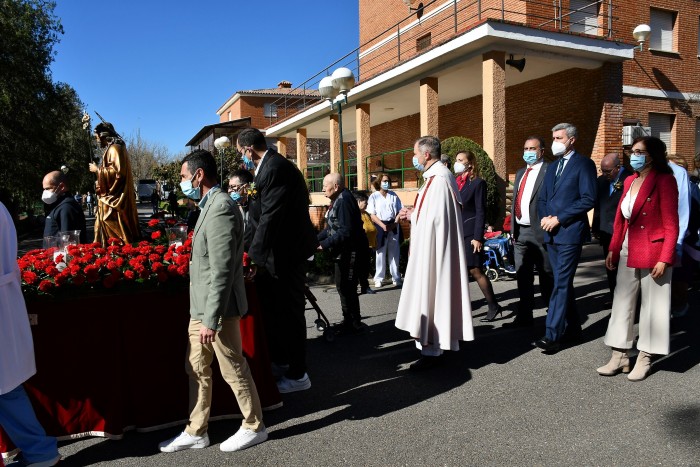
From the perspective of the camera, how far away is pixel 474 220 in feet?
21.9

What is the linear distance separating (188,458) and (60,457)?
79 cm

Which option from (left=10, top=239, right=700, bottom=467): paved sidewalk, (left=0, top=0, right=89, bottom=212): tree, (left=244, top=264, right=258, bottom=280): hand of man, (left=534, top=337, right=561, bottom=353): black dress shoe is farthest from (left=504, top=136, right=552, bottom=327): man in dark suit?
(left=0, top=0, right=89, bottom=212): tree

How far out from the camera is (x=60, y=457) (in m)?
3.35

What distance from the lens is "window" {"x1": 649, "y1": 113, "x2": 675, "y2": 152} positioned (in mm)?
17375

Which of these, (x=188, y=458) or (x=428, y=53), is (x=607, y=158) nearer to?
(x=188, y=458)

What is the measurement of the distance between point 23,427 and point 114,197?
3.42m

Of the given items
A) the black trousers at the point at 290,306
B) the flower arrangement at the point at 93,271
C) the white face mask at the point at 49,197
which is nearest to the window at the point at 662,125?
the black trousers at the point at 290,306

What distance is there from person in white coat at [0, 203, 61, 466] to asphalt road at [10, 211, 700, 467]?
31cm

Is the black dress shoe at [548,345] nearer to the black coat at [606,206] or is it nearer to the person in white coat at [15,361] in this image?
the black coat at [606,206]

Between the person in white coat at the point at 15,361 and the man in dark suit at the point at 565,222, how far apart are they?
4297 millimetres

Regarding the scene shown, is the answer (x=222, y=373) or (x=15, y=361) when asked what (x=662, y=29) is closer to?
(x=222, y=373)

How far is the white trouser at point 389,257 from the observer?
962 centimetres

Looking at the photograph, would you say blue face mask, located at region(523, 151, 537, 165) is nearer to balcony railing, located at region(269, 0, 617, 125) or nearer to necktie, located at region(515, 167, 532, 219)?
necktie, located at region(515, 167, 532, 219)

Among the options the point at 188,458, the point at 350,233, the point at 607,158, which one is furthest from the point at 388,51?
the point at 188,458
